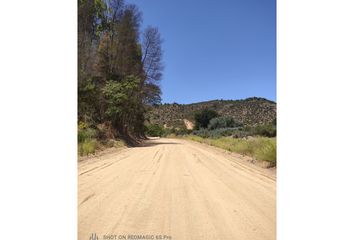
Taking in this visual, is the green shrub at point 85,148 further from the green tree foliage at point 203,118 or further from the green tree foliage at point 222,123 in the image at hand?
the green tree foliage at point 203,118

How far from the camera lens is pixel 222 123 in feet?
80.0

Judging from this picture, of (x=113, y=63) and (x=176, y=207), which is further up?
(x=113, y=63)

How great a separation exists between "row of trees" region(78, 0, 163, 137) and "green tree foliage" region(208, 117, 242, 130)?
7922 mm

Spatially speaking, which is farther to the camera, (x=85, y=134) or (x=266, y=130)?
(x=266, y=130)

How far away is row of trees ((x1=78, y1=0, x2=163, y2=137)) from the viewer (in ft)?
18.9

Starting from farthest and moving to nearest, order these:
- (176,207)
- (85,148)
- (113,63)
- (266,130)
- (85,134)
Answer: (266,130)
(113,63)
(85,134)
(85,148)
(176,207)

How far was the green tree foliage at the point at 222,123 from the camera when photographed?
23580 millimetres

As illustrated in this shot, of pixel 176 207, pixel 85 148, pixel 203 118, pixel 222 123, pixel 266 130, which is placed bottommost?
pixel 176 207

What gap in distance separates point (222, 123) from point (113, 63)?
15045mm

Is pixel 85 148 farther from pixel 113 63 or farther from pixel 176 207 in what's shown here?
pixel 176 207

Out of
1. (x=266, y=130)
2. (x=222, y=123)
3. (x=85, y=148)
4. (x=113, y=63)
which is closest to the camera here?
(x=85, y=148)

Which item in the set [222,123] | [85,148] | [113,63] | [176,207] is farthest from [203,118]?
[176,207]

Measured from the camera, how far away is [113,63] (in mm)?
10742
